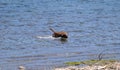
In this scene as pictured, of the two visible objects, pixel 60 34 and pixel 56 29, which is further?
pixel 56 29

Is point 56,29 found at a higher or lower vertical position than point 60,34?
lower

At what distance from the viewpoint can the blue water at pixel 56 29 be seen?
17.9 m

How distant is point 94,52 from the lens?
62.8ft

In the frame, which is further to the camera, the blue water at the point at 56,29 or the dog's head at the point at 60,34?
the dog's head at the point at 60,34

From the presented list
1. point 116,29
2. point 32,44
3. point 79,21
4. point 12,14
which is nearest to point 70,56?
point 32,44

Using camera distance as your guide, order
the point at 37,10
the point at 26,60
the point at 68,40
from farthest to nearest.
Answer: the point at 37,10 → the point at 68,40 → the point at 26,60

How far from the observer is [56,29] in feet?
84.9

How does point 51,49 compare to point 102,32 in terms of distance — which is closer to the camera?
point 51,49

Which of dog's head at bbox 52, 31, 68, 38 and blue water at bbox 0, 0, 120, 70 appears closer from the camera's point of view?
blue water at bbox 0, 0, 120, 70

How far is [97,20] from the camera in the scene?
97.9 ft

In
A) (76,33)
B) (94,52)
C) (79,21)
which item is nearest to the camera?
(94,52)

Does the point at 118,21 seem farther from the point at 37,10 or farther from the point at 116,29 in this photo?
the point at 37,10

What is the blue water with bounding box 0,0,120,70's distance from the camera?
1789cm

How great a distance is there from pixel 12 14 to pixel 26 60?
14952 mm
